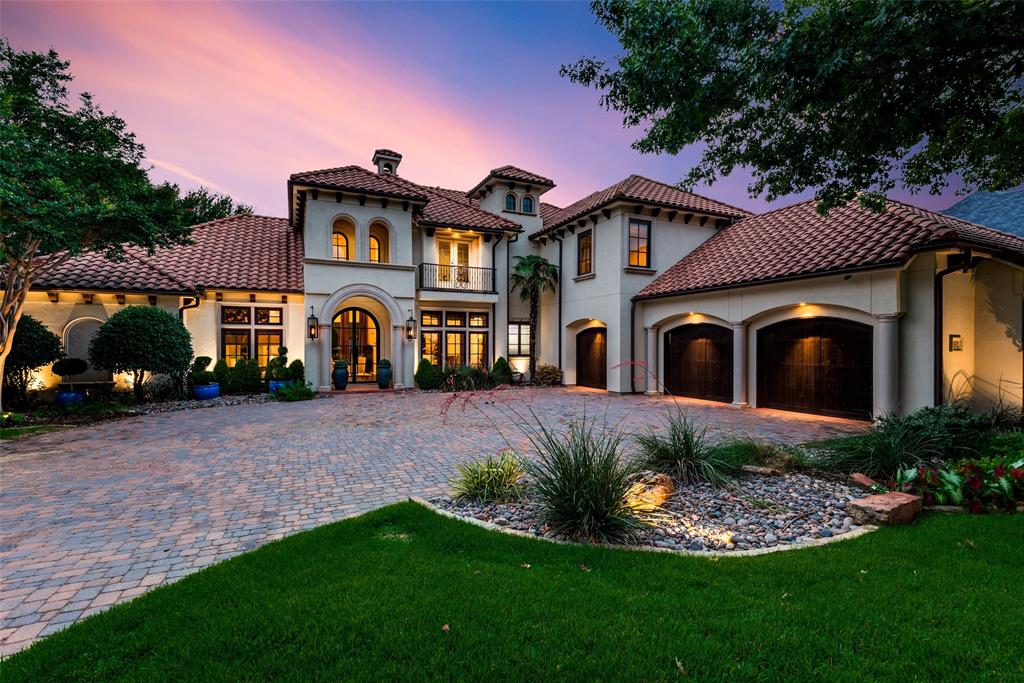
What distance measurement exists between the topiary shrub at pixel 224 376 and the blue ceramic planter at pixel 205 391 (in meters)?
0.62

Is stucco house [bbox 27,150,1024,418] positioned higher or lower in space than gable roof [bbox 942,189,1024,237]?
lower

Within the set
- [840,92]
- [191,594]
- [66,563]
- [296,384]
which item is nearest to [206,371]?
[296,384]

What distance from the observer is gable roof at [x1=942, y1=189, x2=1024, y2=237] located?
1530cm

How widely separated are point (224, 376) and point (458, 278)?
893 centimetres

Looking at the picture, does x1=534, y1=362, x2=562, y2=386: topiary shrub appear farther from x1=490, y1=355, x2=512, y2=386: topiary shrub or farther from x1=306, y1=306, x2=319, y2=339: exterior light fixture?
x1=306, y1=306, x2=319, y2=339: exterior light fixture

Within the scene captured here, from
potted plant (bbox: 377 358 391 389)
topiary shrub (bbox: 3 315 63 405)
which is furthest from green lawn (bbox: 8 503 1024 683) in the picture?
potted plant (bbox: 377 358 391 389)

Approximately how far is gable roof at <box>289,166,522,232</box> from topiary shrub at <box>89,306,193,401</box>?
5.97 metres

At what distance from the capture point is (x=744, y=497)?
4.87 meters

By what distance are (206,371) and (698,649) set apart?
1581 cm

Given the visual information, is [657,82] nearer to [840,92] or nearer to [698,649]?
[840,92]

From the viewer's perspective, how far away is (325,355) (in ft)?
51.3

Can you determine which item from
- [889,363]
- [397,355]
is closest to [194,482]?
[397,355]

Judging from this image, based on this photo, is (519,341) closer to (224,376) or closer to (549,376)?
(549,376)

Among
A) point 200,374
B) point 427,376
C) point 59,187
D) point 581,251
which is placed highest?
point 581,251
